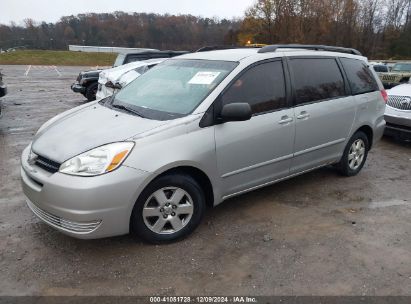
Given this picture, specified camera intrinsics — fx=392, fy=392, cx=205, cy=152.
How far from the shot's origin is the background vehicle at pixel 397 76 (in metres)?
17.0

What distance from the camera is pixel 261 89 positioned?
409cm

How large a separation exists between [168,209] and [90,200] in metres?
0.74

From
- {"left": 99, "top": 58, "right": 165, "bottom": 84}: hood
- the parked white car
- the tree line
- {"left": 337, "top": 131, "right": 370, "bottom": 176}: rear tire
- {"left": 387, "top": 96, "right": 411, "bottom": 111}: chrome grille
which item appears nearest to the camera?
{"left": 337, "top": 131, "right": 370, "bottom": 176}: rear tire

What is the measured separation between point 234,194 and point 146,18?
86.7 metres

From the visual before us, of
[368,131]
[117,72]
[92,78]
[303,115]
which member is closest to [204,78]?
[303,115]

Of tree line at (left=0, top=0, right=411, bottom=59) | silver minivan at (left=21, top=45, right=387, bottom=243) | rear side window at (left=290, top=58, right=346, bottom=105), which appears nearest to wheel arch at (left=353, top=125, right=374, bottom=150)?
silver minivan at (left=21, top=45, right=387, bottom=243)

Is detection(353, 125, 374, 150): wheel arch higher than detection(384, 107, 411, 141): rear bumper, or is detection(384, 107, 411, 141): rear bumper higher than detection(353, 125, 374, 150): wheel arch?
detection(353, 125, 374, 150): wheel arch

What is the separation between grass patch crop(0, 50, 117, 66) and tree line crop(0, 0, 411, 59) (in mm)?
17769

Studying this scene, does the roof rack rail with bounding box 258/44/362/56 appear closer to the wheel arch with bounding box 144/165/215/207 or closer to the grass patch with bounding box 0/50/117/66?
the wheel arch with bounding box 144/165/215/207

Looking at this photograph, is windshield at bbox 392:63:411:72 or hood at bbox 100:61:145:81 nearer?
hood at bbox 100:61:145:81

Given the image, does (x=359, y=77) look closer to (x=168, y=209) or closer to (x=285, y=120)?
(x=285, y=120)

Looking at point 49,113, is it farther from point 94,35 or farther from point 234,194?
point 94,35

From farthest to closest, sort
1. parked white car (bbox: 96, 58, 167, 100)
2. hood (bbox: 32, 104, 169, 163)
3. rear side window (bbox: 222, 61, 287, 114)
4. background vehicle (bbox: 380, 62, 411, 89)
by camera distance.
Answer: background vehicle (bbox: 380, 62, 411, 89) → parked white car (bbox: 96, 58, 167, 100) → rear side window (bbox: 222, 61, 287, 114) → hood (bbox: 32, 104, 169, 163)

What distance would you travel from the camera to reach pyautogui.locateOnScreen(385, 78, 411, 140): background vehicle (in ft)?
23.8
